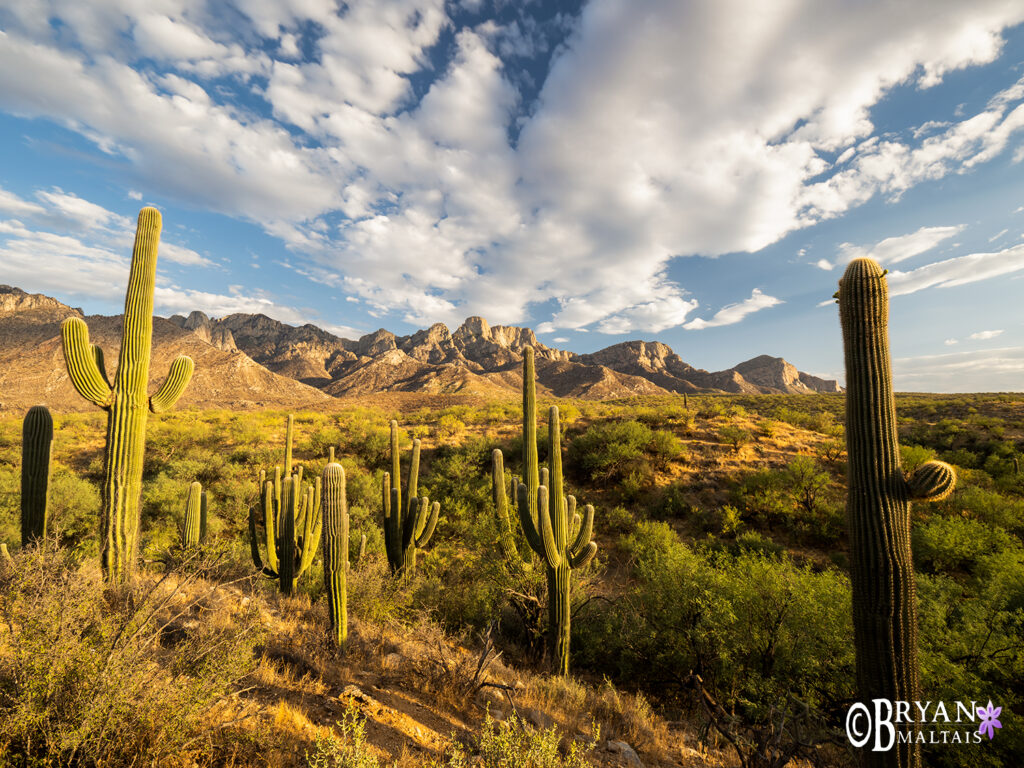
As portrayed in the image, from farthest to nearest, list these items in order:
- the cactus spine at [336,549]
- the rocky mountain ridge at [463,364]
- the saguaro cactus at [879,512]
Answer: the rocky mountain ridge at [463,364]
the cactus spine at [336,549]
the saguaro cactus at [879,512]

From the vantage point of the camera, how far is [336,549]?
584 cm

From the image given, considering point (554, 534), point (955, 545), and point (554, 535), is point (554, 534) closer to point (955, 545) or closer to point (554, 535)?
point (554, 535)

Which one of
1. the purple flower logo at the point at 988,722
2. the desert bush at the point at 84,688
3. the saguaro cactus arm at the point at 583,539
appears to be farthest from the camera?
the saguaro cactus arm at the point at 583,539

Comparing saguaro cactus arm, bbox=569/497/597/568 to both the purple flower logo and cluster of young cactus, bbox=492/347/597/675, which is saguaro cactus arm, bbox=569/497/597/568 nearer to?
cluster of young cactus, bbox=492/347/597/675

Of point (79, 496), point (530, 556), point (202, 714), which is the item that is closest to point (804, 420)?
point (530, 556)

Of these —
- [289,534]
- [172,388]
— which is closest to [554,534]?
[289,534]

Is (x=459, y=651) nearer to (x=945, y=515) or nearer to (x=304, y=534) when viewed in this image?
(x=304, y=534)

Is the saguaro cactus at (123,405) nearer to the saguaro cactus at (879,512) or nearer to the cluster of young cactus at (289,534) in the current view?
the cluster of young cactus at (289,534)

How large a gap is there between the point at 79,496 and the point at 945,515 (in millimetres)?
23264

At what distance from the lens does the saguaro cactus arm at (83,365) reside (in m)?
5.39

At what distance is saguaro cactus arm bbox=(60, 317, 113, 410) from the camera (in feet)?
17.7

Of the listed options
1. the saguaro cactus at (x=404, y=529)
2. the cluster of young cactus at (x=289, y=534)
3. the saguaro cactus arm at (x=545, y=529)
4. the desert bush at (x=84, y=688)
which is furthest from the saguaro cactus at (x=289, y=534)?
the desert bush at (x=84, y=688)

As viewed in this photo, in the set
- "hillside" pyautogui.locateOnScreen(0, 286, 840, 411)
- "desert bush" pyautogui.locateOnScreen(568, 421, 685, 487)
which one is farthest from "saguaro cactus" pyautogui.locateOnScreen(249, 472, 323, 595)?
"hillside" pyautogui.locateOnScreen(0, 286, 840, 411)

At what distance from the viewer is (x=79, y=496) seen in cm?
1104
